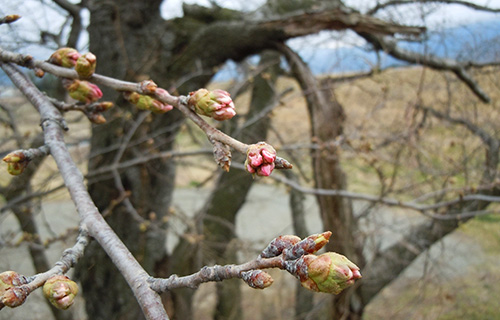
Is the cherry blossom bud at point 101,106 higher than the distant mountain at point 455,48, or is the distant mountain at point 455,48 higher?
the distant mountain at point 455,48

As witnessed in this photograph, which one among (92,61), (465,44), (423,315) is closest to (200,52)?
(465,44)

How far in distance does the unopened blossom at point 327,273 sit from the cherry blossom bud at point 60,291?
37 centimetres

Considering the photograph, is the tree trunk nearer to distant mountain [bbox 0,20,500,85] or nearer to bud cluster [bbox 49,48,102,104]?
distant mountain [bbox 0,20,500,85]

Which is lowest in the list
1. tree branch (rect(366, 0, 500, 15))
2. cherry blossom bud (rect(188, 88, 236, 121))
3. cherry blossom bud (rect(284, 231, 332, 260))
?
cherry blossom bud (rect(284, 231, 332, 260))

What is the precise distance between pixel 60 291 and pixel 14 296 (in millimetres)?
67

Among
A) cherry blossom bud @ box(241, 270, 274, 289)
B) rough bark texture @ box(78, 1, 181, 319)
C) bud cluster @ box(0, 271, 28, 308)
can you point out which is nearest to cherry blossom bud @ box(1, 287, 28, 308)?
bud cluster @ box(0, 271, 28, 308)

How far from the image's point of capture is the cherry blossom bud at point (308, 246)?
595mm

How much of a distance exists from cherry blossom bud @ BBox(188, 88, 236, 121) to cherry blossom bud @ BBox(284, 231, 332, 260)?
276mm

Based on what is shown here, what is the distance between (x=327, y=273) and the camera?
569 millimetres

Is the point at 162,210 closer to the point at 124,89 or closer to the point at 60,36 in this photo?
the point at 60,36

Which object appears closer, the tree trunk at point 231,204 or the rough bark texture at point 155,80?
the rough bark texture at point 155,80

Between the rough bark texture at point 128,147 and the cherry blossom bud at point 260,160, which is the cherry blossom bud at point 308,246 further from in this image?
the rough bark texture at point 128,147

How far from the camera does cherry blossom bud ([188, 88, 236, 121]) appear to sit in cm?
75

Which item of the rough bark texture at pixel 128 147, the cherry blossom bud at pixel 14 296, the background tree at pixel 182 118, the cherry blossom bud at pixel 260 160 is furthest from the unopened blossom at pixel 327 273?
the rough bark texture at pixel 128 147
